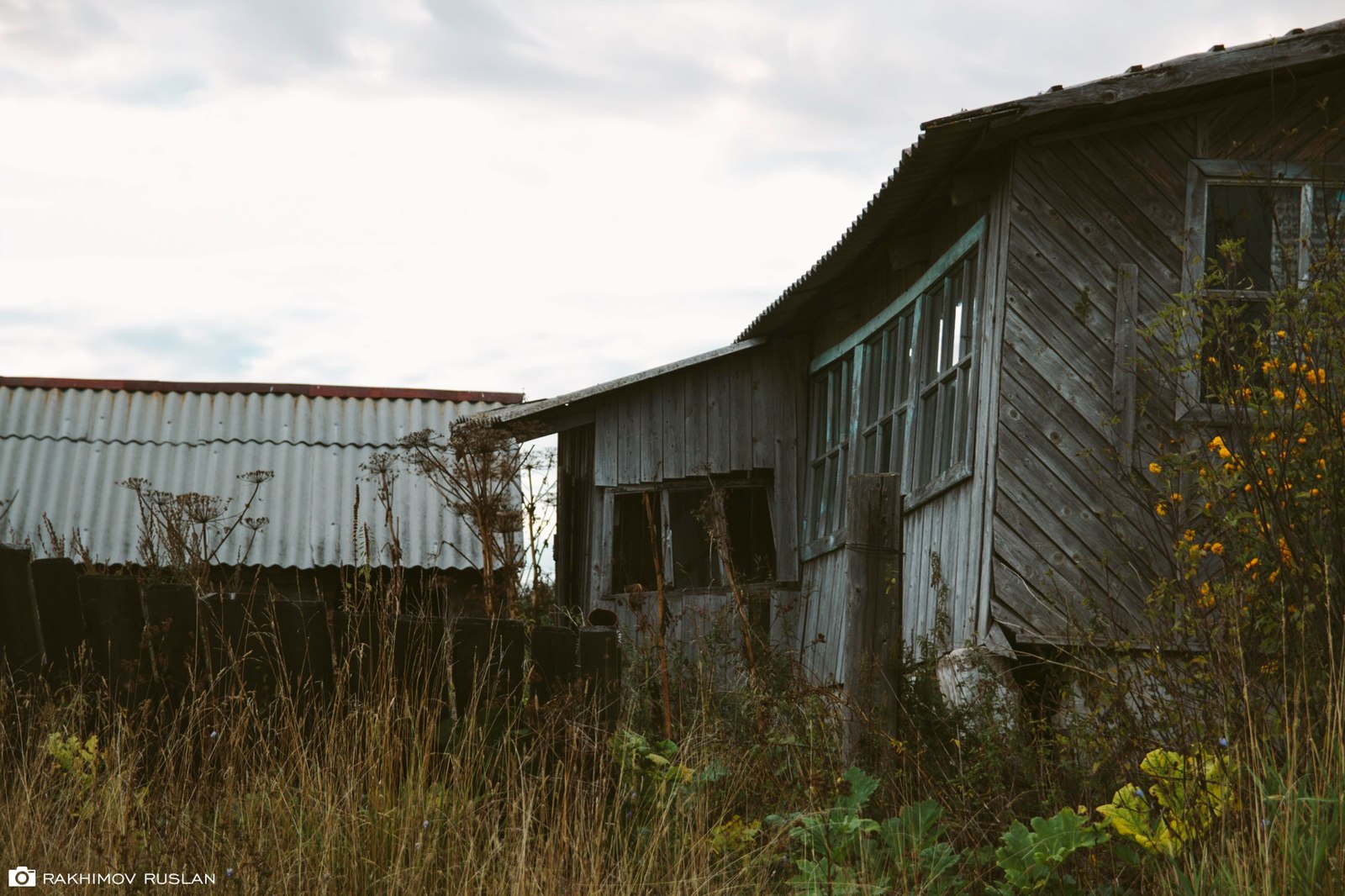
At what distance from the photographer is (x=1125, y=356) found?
7.66 meters

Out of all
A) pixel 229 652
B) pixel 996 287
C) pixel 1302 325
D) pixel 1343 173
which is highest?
pixel 1343 173

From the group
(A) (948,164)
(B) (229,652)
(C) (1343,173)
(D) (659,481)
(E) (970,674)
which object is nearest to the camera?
(B) (229,652)

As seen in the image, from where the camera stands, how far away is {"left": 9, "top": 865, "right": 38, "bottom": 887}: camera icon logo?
3.72 meters

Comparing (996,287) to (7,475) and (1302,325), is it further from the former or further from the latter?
(7,475)

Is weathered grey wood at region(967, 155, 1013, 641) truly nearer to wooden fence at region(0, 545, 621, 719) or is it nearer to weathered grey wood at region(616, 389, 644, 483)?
wooden fence at region(0, 545, 621, 719)

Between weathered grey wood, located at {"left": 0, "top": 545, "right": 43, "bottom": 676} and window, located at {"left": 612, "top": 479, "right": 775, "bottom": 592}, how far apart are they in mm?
7960

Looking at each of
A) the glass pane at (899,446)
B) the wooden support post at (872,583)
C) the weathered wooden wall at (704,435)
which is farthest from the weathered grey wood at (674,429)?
the wooden support post at (872,583)

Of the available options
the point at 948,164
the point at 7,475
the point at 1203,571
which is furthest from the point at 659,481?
the point at 7,475

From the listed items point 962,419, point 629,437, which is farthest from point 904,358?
point 629,437

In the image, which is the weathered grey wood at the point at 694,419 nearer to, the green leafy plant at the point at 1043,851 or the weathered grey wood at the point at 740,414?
the weathered grey wood at the point at 740,414

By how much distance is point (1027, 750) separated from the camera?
537 centimetres

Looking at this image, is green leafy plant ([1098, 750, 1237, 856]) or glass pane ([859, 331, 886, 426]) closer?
green leafy plant ([1098, 750, 1237, 856])

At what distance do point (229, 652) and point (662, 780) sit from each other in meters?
1.56

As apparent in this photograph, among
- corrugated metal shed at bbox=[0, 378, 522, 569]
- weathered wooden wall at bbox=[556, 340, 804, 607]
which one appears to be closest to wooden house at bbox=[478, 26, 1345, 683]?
weathered wooden wall at bbox=[556, 340, 804, 607]
